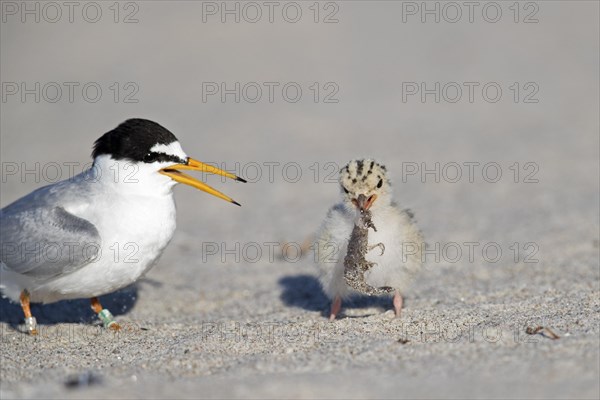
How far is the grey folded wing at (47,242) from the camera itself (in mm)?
4957

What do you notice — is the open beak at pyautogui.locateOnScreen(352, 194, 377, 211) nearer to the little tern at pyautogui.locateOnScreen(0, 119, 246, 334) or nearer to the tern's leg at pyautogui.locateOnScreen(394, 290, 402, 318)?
the tern's leg at pyautogui.locateOnScreen(394, 290, 402, 318)

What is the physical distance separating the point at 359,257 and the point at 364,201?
33 centimetres

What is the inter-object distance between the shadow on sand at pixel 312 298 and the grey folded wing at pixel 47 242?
1.65 meters

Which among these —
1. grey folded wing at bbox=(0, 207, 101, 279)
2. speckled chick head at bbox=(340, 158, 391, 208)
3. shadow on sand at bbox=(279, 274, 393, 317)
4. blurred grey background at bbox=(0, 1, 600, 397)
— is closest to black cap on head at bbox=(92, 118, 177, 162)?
grey folded wing at bbox=(0, 207, 101, 279)

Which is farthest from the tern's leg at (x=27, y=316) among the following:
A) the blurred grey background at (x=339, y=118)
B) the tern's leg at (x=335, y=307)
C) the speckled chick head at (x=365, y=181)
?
the speckled chick head at (x=365, y=181)

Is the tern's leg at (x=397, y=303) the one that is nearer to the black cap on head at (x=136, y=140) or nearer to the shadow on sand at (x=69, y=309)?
the black cap on head at (x=136, y=140)

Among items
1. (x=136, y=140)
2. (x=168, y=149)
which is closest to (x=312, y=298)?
(x=168, y=149)

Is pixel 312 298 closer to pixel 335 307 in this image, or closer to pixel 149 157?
pixel 335 307

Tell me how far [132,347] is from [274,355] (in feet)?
3.16

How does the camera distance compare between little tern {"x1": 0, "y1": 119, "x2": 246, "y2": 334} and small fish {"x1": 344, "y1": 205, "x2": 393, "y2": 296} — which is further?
little tern {"x1": 0, "y1": 119, "x2": 246, "y2": 334}

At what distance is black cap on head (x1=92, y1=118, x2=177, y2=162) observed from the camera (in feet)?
16.6

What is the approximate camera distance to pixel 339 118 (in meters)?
11.6

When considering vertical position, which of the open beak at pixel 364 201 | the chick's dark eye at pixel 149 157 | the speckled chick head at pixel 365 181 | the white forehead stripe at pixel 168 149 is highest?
the white forehead stripe at pixel 168 149

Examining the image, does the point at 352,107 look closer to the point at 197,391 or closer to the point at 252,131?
the point at 252,131
